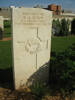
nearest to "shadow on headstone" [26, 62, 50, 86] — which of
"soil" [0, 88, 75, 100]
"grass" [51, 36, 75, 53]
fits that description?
"soil" [0, 88, 75, 100]

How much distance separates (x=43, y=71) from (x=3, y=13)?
78.7 ft

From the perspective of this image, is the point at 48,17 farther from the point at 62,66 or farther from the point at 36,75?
the point at 36,75

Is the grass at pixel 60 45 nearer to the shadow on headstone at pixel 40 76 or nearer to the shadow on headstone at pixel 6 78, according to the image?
the shadow on headstone at pixel 6 78

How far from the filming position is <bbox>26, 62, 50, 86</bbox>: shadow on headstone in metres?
3.11

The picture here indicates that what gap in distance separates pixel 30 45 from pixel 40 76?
824 mm

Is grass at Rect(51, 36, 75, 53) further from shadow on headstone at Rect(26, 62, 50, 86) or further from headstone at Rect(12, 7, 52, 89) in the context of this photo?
headstone at Rect(12, 7, 52, 89)

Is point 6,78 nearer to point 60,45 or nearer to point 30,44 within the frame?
point 30,44

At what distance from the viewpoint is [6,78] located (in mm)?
3701

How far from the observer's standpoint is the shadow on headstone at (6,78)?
3.27 m

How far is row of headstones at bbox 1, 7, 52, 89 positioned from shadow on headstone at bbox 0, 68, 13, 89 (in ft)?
1.36

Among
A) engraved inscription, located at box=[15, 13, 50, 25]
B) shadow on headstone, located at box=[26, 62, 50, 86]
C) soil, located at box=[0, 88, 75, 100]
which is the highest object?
engraved inscription, located at box=[15, 13, 50, 25]

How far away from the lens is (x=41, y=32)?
9.82ft

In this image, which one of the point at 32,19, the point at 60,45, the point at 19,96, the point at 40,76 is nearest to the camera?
the point at 19,96

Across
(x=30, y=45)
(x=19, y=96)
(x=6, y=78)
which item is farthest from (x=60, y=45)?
(x=19, y=96)
